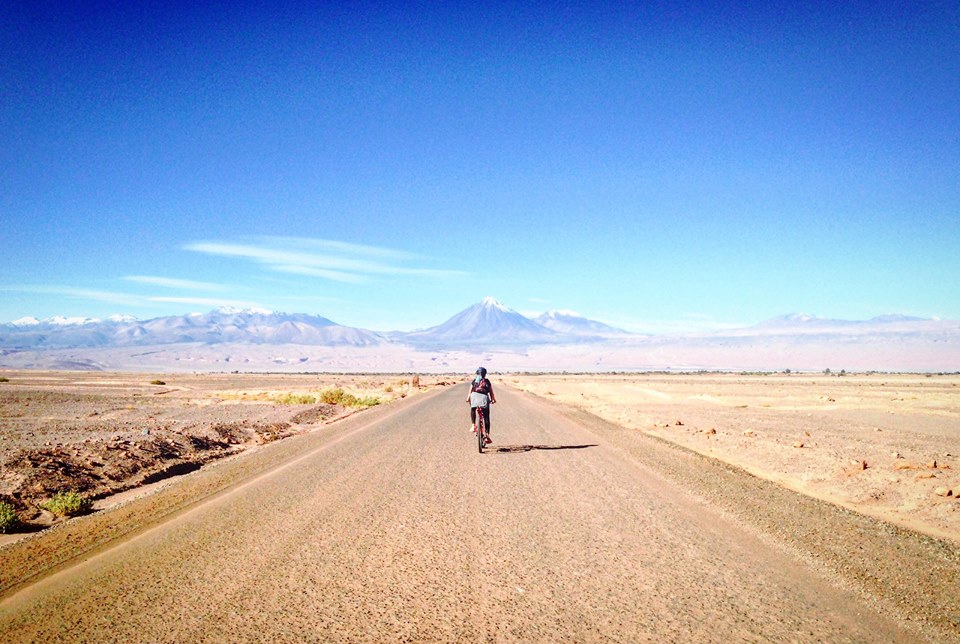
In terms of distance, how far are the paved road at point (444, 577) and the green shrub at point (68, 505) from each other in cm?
216

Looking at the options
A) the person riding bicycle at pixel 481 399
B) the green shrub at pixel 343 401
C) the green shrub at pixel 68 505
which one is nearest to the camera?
the green shrub at pixel 68 505

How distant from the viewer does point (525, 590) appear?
4762 mm

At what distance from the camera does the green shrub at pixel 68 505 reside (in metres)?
8.45

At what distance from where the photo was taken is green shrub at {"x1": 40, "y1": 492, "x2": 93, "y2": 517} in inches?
333

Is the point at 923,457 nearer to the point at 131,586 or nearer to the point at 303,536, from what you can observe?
the point at 303,536

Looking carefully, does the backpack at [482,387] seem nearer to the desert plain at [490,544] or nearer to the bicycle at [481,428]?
the bicycle at [481,428]

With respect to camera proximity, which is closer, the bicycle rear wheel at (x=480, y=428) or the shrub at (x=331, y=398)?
the bicycle rear wheel at (x=480, y=428)

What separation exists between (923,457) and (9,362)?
262610 mm

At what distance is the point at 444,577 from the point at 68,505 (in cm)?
714

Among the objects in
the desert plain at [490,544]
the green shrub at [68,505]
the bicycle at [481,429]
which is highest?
the bicycle at [481,429]

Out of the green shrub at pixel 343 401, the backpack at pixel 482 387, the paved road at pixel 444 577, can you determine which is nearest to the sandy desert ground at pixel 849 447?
the paved road at pixel 444 577

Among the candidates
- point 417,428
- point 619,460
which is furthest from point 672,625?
point 417,428

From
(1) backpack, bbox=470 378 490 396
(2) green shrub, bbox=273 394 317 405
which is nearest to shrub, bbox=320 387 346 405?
(2) green shrub, bbox=273 394 317 405

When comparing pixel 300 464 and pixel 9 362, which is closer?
pixel 300 464
